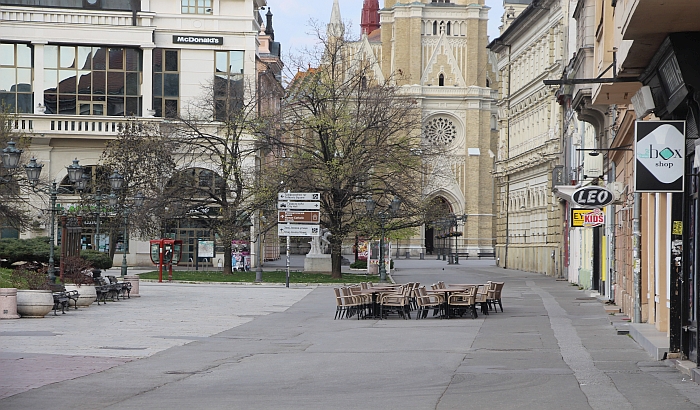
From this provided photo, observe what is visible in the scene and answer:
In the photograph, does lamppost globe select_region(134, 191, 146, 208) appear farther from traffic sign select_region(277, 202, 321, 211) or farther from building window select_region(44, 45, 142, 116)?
building window select_region(44, 45, 142, 116)

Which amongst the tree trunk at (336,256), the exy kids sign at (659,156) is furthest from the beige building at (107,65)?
the exy kids sign at (659,156)

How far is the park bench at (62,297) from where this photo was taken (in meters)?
26.1

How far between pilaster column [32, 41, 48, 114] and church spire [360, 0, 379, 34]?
103867mm

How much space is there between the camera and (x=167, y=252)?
54.4 meters

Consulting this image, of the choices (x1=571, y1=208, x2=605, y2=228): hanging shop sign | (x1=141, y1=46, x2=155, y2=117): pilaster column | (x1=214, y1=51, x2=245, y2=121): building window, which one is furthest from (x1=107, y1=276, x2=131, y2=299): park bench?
(x1=141, y1=46, x2=155, y2=117): pilaster column

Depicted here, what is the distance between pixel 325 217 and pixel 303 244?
5887 centimetres

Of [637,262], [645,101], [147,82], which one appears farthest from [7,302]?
[147,82]

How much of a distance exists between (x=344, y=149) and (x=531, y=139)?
64.9 ft

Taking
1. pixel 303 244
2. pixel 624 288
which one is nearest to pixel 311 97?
pixel 624 288

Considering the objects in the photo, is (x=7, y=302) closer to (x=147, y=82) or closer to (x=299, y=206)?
(x=299, y=206)

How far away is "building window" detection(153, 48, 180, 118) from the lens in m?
66.5

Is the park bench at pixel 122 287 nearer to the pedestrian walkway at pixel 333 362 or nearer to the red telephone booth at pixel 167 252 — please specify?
the pedestrian walkway at pixel 333 362

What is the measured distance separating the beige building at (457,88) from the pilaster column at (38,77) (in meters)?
48.8

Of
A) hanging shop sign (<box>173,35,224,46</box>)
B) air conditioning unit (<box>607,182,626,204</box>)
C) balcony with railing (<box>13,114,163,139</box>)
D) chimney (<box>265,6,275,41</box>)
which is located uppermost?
chimney (<box>265,6,275,41</box>)
